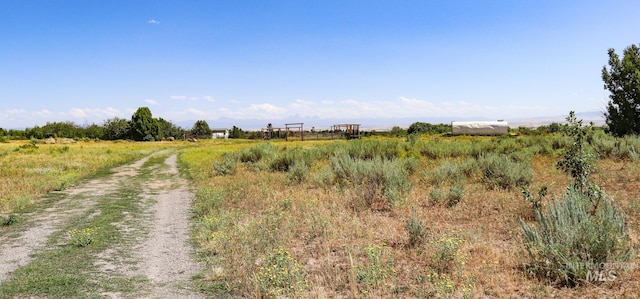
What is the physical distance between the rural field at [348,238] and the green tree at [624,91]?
1776cm

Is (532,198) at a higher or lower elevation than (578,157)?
lower

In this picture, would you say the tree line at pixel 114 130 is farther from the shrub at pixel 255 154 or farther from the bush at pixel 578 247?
the bush at pixel 578 247

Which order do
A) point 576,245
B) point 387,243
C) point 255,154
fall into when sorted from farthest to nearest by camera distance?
point 255,154 < point 387,243 < point 576,245

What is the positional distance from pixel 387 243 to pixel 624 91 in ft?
99.4

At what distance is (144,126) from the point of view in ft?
317

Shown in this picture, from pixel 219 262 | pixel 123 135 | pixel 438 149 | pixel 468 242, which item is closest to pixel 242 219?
pixel 219 262

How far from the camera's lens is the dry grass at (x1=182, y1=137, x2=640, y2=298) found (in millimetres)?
5082

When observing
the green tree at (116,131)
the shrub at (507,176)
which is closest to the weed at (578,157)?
the shrub at (507,176)

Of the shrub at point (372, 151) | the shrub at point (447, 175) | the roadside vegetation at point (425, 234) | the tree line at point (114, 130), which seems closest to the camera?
the roadside vegetation at point (425, 234)

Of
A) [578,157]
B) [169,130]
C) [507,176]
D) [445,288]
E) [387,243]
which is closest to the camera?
[445,288]

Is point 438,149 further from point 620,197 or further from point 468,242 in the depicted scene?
point 468,242

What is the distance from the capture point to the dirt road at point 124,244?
17.8 feet

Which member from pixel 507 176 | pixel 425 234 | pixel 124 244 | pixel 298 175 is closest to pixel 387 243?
pixel 425 234

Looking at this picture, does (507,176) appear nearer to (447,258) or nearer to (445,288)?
(447,258)
